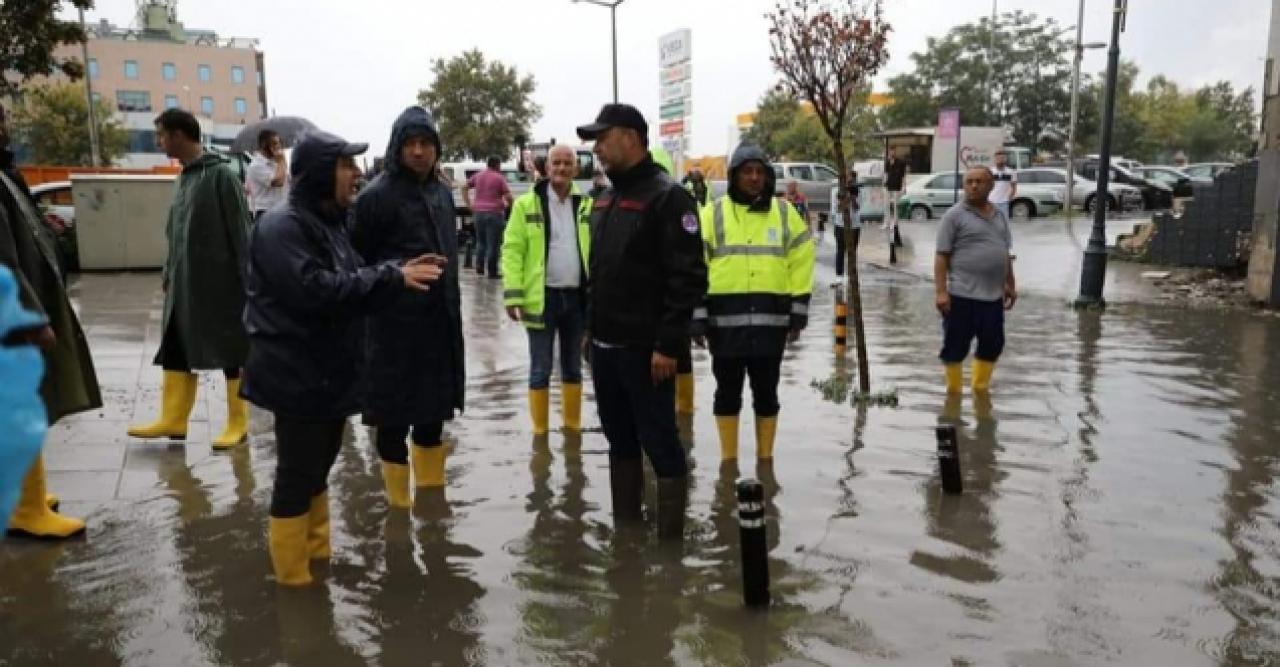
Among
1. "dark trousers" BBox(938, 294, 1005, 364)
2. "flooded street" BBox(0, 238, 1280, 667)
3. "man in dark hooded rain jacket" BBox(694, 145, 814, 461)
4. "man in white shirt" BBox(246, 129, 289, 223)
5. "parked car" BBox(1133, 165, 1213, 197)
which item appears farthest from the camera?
"parked car" BBox(1133, 165, 1213, 197)

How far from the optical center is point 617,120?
15.0ft

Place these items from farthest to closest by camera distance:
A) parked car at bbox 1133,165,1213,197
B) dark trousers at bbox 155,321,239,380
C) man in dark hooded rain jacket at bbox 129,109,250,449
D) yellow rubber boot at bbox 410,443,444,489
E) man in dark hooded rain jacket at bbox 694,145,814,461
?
parked car at bbox 1133,165,1213,197 → dark trousers at bbox 155,321,239,380 → man in dark hooded rain jacket at bbox 129,109,250,449 → man in dark hooded rain jacket at bbox 694,145,814,461 → yellow rubber boot at bbox 410,443,444,489

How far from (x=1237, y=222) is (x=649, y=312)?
14209 millimetres

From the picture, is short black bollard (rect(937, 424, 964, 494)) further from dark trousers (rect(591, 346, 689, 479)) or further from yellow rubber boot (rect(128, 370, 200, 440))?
yellow rubber boot (rect(128, 370, 200, 440))

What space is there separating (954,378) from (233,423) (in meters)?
5.10

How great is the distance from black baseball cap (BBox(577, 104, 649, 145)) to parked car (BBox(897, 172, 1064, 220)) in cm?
2812

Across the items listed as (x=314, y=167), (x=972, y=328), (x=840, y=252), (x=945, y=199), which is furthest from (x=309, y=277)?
(x=945, y=199)

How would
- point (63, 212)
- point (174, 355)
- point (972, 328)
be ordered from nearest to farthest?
point (174, 355) < point (972, 328) < point (63, 212)

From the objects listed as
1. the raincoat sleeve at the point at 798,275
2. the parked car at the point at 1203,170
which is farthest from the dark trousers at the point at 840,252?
the parked car at the point at 1203,170

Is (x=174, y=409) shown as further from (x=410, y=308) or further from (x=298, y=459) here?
(x=298, y=459)

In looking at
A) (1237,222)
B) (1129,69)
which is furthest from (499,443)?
(1129,69)

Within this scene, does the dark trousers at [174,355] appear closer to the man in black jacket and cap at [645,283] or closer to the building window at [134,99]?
the man in black jacket and cap at [645,283]

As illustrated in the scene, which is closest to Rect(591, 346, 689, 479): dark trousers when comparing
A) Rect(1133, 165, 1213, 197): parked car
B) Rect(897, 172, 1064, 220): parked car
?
Rect(897, 172, 1064, 220): parked car

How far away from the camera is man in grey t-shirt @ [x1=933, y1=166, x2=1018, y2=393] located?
7.43m
